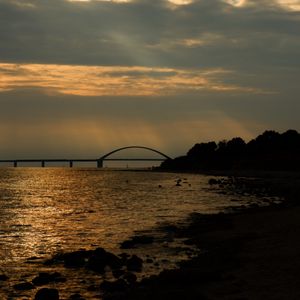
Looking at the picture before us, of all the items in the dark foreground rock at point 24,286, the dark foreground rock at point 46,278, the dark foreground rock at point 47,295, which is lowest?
the dark foreground rock at point 24,286

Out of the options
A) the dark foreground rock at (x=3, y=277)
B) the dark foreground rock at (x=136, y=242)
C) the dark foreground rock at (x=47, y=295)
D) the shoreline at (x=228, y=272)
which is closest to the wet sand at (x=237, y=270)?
the shoreline at (x=228, y=272)

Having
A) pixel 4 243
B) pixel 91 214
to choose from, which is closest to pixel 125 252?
pixel 4 243

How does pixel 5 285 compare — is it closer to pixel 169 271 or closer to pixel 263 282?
pixel 169 271

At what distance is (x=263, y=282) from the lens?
17875 mm

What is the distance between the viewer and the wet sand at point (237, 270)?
55.5 ft

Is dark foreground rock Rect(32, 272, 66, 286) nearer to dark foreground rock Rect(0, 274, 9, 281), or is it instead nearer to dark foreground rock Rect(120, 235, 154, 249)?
dark foreground rock Rect(0, 274, 9, 281)

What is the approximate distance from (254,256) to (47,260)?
30.5 ft

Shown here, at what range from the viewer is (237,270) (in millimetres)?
20250

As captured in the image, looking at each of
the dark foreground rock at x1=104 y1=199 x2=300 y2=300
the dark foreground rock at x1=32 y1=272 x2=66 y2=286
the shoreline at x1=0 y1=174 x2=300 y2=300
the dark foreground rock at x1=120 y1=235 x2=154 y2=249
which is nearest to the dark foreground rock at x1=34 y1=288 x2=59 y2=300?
the shoreline at x1=0 y1=174 x2=300 y2=300

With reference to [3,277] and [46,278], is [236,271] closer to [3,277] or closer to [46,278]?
[46,278]

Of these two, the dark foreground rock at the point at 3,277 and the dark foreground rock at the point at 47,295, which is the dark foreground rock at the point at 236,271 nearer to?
the dark foreground rock at the point at 47,295

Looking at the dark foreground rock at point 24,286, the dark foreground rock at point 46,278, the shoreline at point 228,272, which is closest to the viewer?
the shoreline at point 228,272

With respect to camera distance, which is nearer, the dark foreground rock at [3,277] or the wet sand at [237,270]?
the wet sand at [237,270]

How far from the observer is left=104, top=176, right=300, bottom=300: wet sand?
16.9 metres
